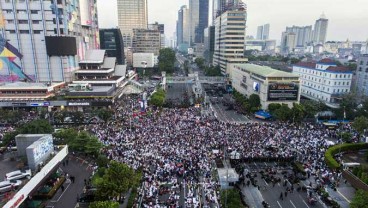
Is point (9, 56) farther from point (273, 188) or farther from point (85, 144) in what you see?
point (273, 188)

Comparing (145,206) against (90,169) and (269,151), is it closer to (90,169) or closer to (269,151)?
(90,169)

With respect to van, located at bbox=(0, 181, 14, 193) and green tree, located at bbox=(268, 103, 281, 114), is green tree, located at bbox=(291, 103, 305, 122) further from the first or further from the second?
van, located at bbox=(0, 181, 14, 193)

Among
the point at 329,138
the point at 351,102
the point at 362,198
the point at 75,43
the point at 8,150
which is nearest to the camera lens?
the point at 362,198

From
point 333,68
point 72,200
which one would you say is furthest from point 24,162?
point 333,68

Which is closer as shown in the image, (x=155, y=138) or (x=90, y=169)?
(x=90, y=169)

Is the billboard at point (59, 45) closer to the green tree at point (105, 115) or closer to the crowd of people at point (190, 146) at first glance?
the crowd of people at point (190, 146)

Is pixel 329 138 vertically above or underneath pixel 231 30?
underneath

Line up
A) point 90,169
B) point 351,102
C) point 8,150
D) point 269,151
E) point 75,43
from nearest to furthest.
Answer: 1. point 8,150
2. point 90,169
3. point 269,151
4. point 351,102
5. point 75,43

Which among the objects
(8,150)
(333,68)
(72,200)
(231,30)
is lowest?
(72,200)
